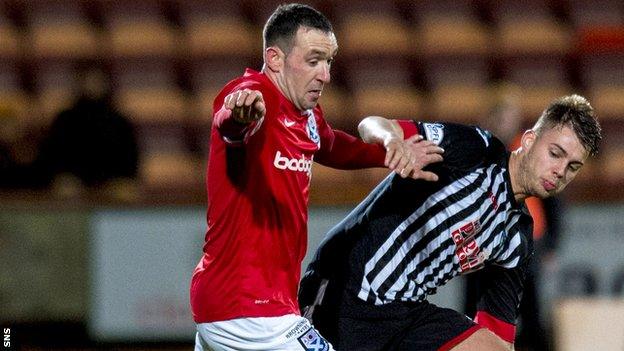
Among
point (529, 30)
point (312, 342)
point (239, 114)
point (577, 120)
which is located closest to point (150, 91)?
point (529, 30)

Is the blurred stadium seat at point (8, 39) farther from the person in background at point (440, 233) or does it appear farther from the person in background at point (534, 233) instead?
the person in background at point (440, 233)

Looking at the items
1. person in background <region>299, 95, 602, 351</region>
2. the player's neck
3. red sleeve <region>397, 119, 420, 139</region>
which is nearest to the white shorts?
person in background <region>299, 95, 602, 351</region>

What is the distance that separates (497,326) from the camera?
3.96 meters

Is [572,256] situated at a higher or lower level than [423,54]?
lower

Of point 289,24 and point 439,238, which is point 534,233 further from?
point 289,24

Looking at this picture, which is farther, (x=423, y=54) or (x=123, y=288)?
(x=423, y=54)

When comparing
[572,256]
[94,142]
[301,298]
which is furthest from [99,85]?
[301,298]

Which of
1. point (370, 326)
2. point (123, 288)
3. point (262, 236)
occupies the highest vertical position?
point (262, 236)

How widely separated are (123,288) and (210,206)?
3.30 m

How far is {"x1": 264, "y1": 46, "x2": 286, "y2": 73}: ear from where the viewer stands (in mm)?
3400

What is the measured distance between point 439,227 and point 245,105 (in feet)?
3.35

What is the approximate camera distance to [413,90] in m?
9.05

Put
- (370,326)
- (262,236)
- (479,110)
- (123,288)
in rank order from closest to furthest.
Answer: (262,236), (370,326), (123,288), (479,110)

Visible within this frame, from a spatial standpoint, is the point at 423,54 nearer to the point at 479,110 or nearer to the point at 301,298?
the point at 479,110
